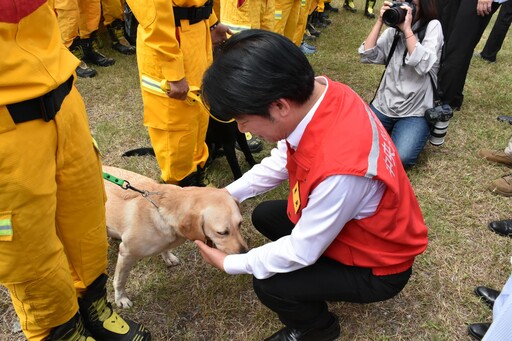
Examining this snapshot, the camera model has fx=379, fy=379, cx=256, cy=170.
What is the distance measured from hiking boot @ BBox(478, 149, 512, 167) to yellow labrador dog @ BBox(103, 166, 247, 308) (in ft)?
10.4

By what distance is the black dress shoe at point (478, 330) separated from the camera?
230 centimetres

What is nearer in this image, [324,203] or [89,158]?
[324,203]

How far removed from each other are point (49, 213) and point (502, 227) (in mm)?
3222

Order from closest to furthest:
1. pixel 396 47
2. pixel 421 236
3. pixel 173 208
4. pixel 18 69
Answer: pixel 18 69
pixel 421 236
pixel 173 208
pixel 396 47

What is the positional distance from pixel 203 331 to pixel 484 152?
3441 mm

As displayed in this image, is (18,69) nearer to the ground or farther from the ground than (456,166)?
farther from the ground

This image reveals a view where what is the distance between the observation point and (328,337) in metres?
2.25

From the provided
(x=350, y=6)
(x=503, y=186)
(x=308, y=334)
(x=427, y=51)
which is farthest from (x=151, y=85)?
(x=350, y=6)

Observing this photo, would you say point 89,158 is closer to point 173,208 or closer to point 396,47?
point 173,208

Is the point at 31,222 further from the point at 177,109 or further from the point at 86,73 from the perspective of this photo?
the point at 86,73

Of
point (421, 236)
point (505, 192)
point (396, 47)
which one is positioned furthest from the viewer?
point (396, 47)

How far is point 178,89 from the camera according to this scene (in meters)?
2.57

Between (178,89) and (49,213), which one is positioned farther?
(178,89)

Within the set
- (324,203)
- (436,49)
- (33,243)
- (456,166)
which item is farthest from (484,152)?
(33,243)
